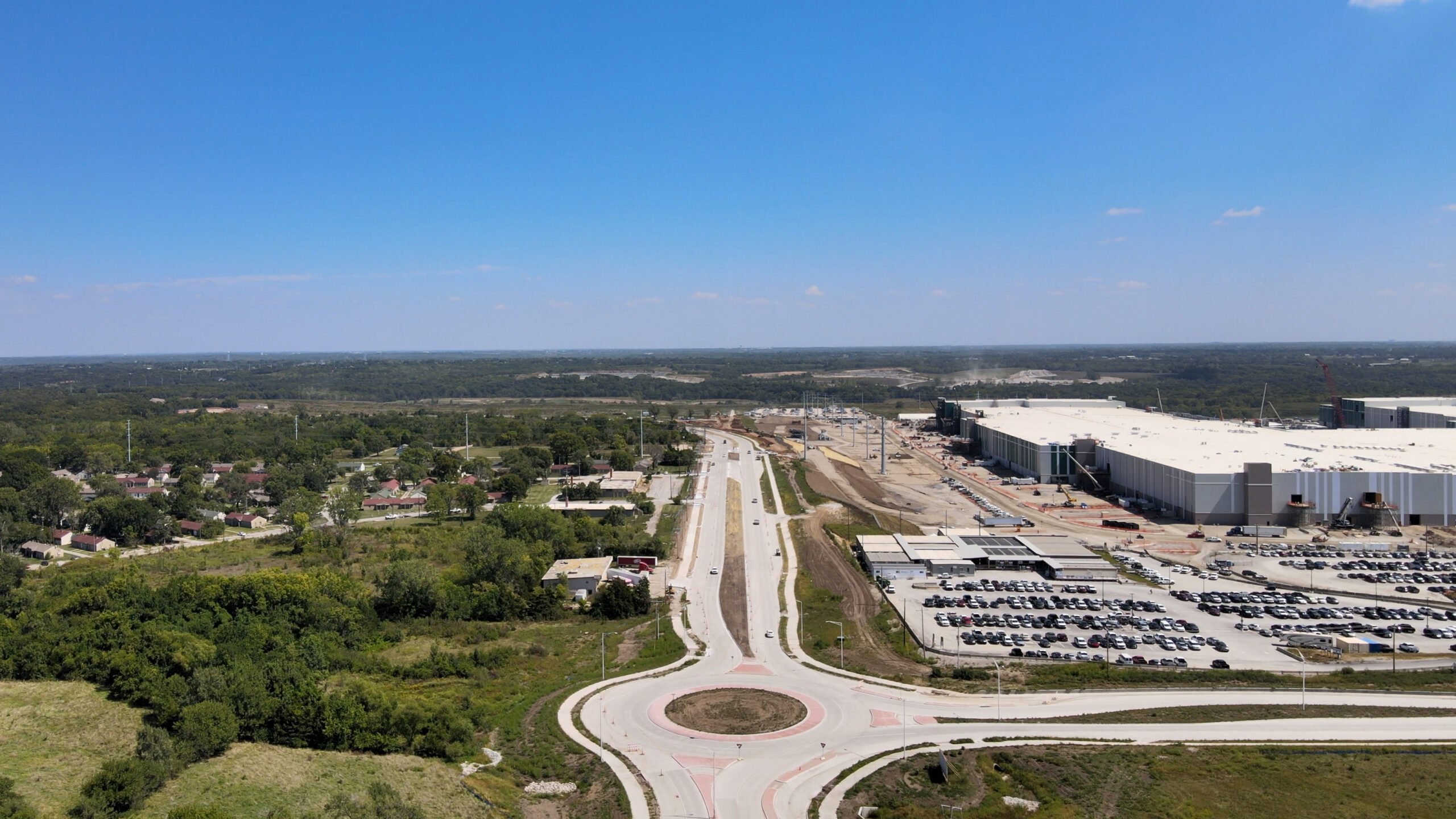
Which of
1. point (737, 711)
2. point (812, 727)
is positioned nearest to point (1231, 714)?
point (812, 727)

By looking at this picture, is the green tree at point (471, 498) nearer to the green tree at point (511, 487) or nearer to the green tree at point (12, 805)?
the green tree at point (511, 487)

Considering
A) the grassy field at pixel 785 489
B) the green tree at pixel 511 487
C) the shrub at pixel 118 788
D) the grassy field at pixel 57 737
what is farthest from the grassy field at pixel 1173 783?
the green tree at pixel 511 487

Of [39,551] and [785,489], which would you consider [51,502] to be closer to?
[39,551]

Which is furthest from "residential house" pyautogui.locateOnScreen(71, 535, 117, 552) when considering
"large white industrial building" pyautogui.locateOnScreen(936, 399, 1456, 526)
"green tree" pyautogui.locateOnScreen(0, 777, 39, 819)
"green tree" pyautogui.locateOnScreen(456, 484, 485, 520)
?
"large white industrial building" pyautogui.locateOnScreen(936, 399, 1456, 526)

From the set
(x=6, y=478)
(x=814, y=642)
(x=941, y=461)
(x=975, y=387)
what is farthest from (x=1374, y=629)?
(x=975, y=387)

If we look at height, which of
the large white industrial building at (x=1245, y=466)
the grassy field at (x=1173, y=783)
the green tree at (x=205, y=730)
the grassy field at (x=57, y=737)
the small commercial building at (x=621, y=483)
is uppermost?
the large white industrial building at (x=1245, y=466)

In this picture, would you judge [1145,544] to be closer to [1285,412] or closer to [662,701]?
[662,701]

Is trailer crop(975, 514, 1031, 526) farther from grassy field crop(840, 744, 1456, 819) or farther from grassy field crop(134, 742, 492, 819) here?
grassy field crop(134, 742, 492, 819)
